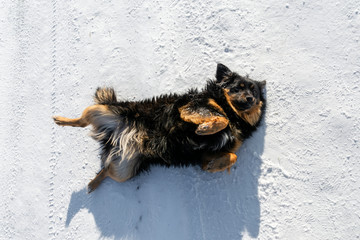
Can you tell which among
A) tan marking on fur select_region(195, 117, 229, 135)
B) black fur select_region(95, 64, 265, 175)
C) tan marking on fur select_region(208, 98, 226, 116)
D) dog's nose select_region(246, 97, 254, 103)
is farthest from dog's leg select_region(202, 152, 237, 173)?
dog's nose select_region(246, 97, 254, 103)

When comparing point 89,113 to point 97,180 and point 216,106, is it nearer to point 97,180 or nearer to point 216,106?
point 97,180

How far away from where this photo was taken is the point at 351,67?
3666 mm

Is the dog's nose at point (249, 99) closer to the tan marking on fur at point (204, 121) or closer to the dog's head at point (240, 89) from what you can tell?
the dog's head at point (240, 89)

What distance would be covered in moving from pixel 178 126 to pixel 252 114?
1.06 meters

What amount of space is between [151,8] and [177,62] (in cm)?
112

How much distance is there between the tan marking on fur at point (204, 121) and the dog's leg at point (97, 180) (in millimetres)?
1591

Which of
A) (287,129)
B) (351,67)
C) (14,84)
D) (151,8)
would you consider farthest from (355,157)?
(14,84)

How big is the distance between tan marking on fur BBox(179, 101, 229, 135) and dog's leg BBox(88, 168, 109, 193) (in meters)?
1.59

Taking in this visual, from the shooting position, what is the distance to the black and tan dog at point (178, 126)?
3.24 m

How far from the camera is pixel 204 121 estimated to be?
3123 millimetres

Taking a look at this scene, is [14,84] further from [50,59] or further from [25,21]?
[25,21]

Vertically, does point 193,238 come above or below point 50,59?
below

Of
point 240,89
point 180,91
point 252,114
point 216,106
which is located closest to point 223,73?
point 240,89

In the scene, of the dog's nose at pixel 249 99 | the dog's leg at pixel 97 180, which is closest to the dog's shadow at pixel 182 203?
the dog's leg at pixel 97 180
